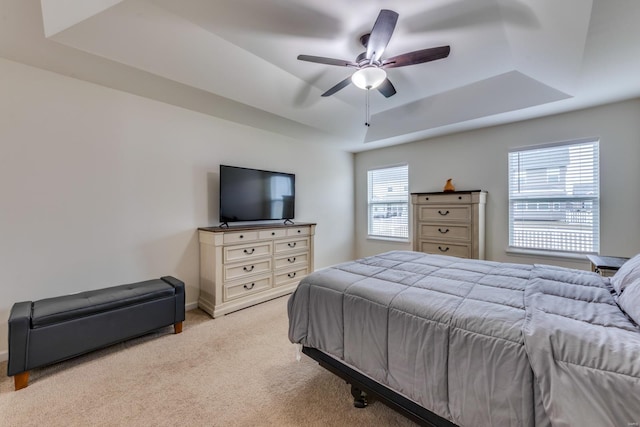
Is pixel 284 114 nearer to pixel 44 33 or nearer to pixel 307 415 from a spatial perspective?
pixel 44 33

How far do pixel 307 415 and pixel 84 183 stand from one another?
9.13 feet

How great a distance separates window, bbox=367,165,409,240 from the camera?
4.72m

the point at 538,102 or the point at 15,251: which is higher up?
the point at 538,102

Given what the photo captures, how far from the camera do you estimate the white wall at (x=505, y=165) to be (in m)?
2.84

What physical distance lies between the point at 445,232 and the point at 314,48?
9.61ft

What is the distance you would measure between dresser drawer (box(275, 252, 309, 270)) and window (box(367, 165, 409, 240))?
1855mm

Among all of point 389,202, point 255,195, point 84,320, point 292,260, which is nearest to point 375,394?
point 84,320

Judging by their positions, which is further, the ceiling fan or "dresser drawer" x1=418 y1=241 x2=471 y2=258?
"dresser drawer" x1=418 y1=241 x2=471 y2=258

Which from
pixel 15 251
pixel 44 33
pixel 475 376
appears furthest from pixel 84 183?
pixel 475 376

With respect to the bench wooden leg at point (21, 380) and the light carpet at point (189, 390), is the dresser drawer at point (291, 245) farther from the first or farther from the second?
the bench wooden leg at point (21, 380)

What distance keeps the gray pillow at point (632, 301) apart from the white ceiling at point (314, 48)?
1.67 meters

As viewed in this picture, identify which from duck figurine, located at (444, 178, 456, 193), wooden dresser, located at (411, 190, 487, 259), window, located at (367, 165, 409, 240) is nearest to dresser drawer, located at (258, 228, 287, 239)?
wooden dresser, located at (411, 190, 487, 259)

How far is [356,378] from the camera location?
154 centimetres

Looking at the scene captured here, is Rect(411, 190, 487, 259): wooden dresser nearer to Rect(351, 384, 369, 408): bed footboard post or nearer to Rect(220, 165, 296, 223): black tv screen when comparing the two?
Rect(220, 165, 296, 223): black tv screen
